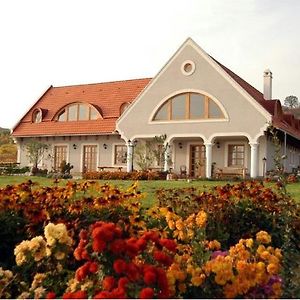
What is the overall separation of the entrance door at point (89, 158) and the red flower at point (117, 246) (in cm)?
2787

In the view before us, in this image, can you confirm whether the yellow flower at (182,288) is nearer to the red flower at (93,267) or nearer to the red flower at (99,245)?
the red flower at (93,267)

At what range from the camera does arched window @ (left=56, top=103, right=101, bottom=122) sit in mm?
31469

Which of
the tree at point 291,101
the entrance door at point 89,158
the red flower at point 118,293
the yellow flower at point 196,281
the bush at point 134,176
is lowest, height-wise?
the yellow flower at point 196,281

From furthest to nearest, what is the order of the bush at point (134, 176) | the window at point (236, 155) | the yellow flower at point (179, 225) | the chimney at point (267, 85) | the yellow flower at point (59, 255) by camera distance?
the chimney at point (267, 85) → the window at point (236, 155) → the bush at point (134, 176) → the yellow flower at point (179, 225) → the yellow flower at point (59, 255)

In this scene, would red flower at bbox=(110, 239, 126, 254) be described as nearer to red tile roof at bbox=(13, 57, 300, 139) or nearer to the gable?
the gable

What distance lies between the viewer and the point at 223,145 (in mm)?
26922

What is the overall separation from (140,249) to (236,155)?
944 inches

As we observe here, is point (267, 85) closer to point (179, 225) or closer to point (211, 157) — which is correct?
point (211, 157)

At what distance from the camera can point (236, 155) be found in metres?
26.7

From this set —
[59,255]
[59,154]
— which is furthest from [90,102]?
[59,255]

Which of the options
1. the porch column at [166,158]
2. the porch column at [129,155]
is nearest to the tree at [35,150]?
the porch column at [129,155]

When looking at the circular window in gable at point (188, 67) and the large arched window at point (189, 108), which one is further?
the circular window in gable at point (188, 67)

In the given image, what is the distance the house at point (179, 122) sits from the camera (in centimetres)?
2495

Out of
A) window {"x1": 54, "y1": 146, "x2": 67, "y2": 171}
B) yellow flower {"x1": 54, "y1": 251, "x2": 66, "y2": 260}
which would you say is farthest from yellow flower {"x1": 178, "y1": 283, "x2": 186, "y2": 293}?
window {"x1": 54, "y1": 146, "x2": 67, "y2": 171}
